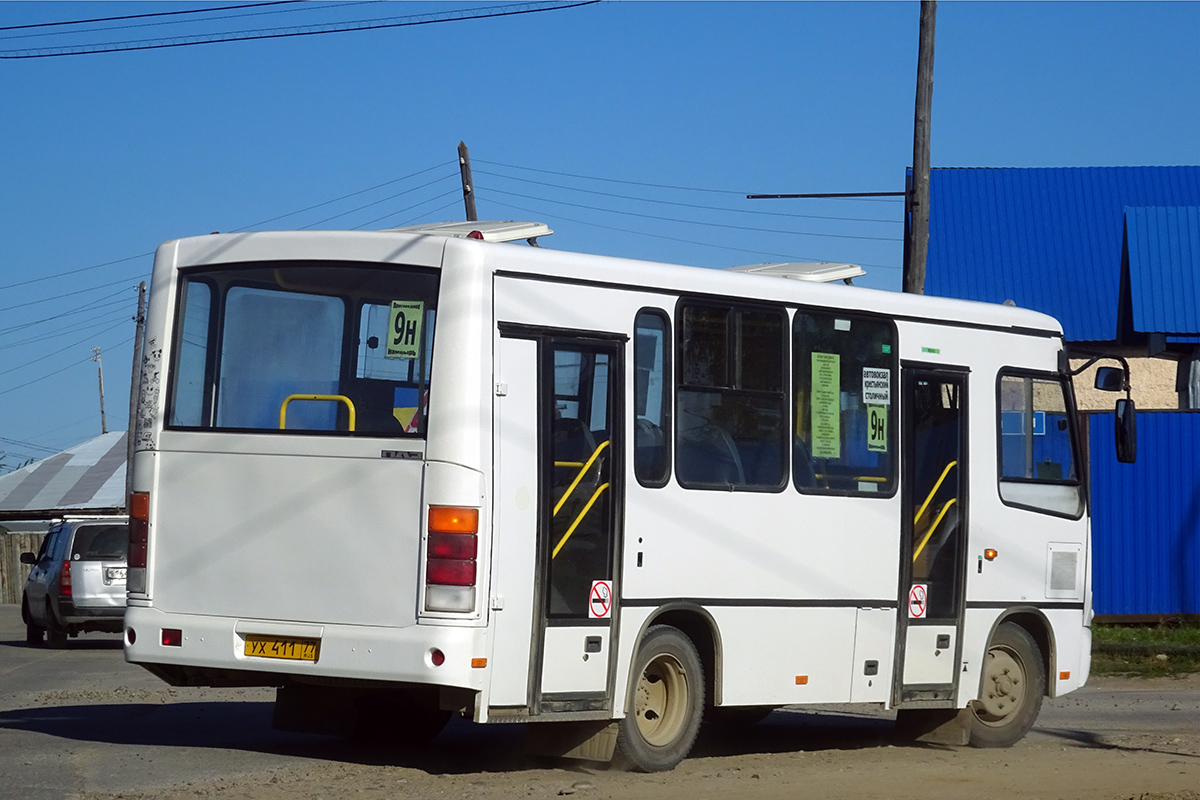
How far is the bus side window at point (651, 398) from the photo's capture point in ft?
31.9

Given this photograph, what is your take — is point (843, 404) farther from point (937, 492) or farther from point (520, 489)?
point (520, 489)

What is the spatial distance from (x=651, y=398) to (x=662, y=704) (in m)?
1.91

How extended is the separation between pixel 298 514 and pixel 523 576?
1.30m

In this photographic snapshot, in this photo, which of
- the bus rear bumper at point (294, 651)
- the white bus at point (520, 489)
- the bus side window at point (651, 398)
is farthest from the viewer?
the bus side window at point (651, 398)

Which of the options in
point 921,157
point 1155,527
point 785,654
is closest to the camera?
point 785,654

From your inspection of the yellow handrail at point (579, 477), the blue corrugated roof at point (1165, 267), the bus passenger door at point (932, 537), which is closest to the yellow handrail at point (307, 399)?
the yellow handrail at point (579, 477)

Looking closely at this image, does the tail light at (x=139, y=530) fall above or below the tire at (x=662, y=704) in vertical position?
above

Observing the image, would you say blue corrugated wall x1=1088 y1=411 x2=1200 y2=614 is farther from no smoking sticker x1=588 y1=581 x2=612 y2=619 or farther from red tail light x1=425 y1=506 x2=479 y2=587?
red tail light x1=425 y1=506 x2=479 y2=587

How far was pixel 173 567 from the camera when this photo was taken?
31.1ft

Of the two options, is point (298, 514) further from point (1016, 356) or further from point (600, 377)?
point (1016, 356)

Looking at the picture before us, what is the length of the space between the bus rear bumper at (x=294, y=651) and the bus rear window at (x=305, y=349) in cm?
109

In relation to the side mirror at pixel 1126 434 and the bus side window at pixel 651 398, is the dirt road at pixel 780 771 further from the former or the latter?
the side mirror at pixel 1126 434

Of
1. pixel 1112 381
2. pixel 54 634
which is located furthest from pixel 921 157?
pixel 54 634

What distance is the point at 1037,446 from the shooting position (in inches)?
493
